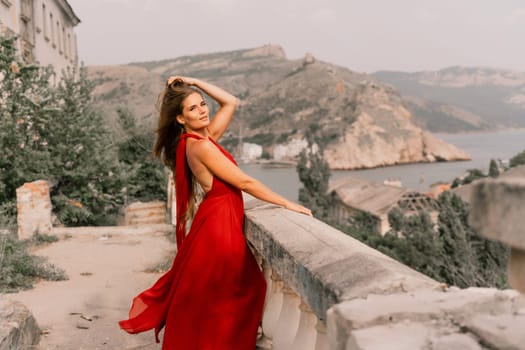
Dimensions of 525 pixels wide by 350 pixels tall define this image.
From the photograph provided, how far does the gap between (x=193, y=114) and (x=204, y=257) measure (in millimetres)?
954

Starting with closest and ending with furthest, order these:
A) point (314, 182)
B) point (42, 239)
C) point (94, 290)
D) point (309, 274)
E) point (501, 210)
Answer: point (501, 210)
point (309, 274)
point (94, 290)
point (42, 239)
point (314, 182)

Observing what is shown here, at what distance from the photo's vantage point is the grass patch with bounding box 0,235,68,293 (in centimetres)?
466

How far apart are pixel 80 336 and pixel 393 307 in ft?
9.94

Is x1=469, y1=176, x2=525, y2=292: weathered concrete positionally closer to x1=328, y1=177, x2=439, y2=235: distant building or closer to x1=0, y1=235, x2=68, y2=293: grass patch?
x1=0, y1=235, x2=68, y2=293: grass patch

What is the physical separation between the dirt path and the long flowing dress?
99 centimetres

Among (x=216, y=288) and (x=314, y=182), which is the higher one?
(x=216, y=288)

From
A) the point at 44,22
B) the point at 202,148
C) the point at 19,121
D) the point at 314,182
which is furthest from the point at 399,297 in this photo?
the point at 314,182

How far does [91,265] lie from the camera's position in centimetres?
632

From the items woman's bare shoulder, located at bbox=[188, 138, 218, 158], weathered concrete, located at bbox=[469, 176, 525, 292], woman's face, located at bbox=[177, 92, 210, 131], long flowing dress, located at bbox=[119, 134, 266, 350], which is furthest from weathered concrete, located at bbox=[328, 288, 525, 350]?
woman's face, located at bbox=[177, 92, 210, 131]

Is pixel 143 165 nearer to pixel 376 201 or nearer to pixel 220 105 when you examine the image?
pixel 220 105

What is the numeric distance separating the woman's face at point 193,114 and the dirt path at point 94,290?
1501 mm

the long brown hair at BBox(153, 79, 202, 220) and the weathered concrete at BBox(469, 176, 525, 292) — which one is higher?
the long brown hair at BBox(153, 79, 202, 220)

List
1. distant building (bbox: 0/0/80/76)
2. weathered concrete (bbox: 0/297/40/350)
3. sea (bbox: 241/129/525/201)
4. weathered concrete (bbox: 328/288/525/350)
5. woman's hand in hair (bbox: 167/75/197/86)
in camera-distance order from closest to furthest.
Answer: weathered concrete (bbox: 328/288/525/350) < weathered concrete (bbox: 0/297/40/350) < woman's hand in hair (bbox: 167/75/197/86) < distant building (bbox: 0/0/80/76) < sea (bbox: 241/129/525/201)

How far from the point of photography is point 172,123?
3.25 meters
